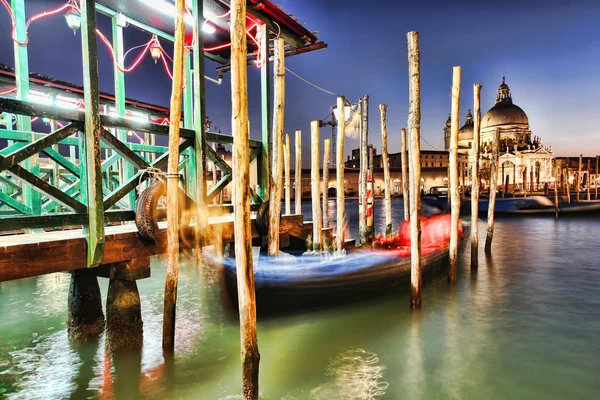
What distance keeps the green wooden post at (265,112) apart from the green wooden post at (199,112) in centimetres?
130

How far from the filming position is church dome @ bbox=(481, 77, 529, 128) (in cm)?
6141

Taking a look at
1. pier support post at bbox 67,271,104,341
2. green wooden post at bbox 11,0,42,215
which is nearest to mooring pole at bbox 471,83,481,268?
pier support post at bbox 67,271,104,341

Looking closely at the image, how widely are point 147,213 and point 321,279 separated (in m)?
3.16

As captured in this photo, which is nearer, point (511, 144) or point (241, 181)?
point (241, 181)

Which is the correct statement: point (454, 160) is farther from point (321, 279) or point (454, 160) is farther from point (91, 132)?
point (91, 132)

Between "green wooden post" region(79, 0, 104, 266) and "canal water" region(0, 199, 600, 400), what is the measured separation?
1896mm

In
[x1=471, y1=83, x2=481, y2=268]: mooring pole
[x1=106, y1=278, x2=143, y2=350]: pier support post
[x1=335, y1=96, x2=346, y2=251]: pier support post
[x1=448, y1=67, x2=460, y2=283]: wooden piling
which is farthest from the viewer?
[x1=471, y1=83, x2=481, y2=268]: mooring pole

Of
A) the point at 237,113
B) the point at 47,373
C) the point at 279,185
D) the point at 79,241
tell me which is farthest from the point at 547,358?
the point at 47,373

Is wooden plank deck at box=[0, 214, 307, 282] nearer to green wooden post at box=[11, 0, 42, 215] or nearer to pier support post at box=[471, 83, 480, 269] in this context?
green wooden post at box=[11, 0, 42, 215]

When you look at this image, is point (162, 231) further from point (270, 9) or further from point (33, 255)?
point (270, 9)

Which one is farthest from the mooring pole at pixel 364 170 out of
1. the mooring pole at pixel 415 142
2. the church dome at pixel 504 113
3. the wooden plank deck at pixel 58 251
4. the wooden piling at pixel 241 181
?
the church dome at pixel 504 113

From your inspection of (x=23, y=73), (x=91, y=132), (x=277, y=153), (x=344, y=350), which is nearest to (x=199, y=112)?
(x=91, y=132)

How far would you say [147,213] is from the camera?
14.8 feet

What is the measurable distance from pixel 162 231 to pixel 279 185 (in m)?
2.40
